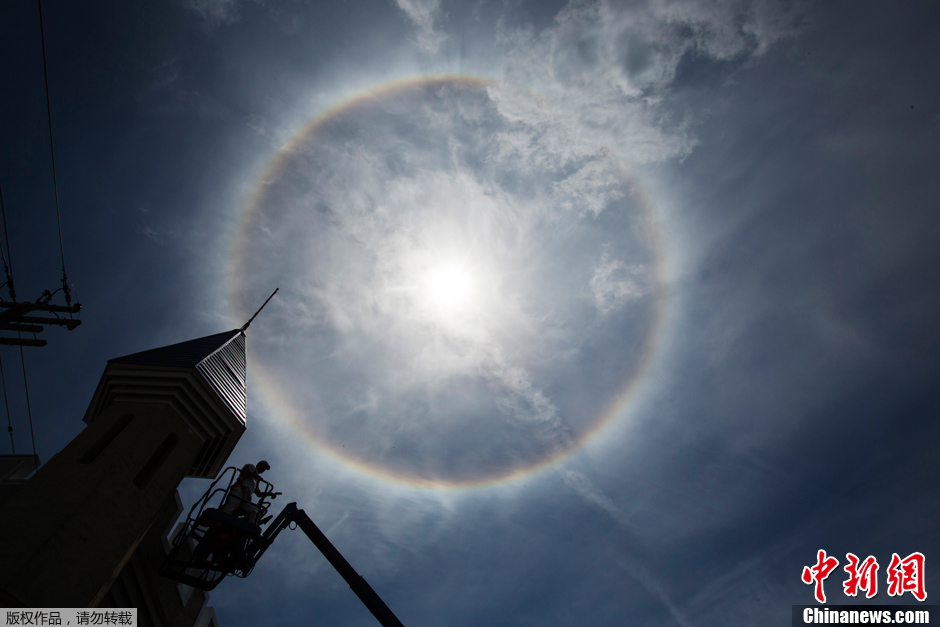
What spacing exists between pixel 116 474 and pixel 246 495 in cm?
369

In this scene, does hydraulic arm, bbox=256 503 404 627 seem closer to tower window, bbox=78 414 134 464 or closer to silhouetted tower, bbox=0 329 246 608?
silhouetted tower, bbox=0 329 246 608

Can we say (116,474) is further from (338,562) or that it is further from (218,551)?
(338,562)

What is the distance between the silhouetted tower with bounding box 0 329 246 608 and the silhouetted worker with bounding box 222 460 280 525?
1764 millimetres

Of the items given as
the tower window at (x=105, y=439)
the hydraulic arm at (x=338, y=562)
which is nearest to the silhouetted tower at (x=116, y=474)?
the tower window at (x=105, y=439)

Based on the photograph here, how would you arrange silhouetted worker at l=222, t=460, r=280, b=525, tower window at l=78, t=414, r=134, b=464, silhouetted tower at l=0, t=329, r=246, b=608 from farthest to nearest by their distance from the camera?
silhouetted worker at l=222, t=460, r=280, b=525
tower window at l=78, t=414, r=134, b=464
silhouetted tower at l=0, t=329, r=246, b=608

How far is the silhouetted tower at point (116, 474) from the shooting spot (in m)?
10.5

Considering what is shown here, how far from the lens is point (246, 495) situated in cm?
1516

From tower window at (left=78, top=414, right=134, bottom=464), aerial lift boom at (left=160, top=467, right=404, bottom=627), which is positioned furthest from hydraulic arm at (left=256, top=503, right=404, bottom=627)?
tower window at (left=78, top=414, right=134, bottom=464)

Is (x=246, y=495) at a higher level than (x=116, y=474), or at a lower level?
higher

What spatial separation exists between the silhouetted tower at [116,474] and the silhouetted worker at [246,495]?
1.76 meters

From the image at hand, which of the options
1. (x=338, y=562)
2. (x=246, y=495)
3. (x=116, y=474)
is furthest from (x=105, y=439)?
(x=338, y=562)

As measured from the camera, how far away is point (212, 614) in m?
15.8

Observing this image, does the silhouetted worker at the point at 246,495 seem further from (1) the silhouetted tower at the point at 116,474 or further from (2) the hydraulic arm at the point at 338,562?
(1) the silhouetted tower at the point at 116,474

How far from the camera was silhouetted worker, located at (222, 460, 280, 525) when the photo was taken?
1482 centimetres
